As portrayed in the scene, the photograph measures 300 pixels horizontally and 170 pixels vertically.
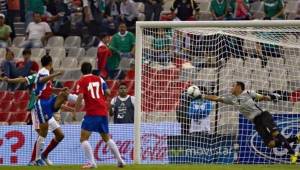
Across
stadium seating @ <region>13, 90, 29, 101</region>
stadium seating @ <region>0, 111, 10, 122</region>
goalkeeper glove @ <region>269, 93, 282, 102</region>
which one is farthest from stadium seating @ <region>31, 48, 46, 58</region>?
goalkeeper glove @ <region>269, 93, 282, 102</region>

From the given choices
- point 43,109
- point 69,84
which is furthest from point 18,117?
point 43,109

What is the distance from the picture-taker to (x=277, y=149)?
21594 millimetres

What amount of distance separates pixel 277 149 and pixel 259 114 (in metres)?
1.02

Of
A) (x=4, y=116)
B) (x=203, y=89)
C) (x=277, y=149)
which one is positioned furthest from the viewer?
(x=4, y=116)

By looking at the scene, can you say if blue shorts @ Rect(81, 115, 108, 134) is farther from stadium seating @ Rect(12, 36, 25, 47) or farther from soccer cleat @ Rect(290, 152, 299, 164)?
stadium seating @ Rect(12, 36, 25, 47)

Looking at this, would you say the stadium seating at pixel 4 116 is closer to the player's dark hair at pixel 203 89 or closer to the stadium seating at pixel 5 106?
the stadium seating at pixel 5 106

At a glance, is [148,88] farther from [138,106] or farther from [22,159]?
[22,159]

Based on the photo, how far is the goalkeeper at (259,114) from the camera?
2080 centimetres

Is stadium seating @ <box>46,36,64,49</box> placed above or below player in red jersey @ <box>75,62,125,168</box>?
above

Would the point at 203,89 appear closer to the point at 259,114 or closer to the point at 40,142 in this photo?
the point at 259,114

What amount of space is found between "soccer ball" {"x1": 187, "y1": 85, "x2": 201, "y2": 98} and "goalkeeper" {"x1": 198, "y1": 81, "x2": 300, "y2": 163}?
0.52 feet

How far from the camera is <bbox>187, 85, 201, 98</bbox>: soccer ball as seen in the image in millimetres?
20739

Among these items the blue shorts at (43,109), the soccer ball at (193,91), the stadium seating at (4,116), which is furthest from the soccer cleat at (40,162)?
the stadium seating at (4,116)

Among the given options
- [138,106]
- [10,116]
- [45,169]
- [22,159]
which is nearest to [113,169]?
[45,169]
